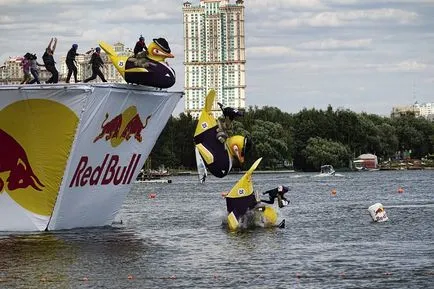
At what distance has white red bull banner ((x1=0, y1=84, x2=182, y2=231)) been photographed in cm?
4747

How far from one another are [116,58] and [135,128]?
2986mm

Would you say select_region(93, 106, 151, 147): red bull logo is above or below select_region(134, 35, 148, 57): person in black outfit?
below

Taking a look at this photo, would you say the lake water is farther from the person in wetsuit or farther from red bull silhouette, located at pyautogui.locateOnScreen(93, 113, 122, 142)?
red bull silhouette, located at pyautogui.locateOnScreen(93, 113, 122, 142)

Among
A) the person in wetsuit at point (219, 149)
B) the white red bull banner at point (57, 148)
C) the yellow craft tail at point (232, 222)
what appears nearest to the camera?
the white red bull banner at point (57, 148)

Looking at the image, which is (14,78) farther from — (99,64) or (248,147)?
(248,147)

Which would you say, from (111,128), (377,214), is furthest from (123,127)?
(377,214)

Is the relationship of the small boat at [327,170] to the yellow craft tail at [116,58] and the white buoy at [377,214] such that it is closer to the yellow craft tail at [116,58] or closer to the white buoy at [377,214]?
the white buoy at [377,214]

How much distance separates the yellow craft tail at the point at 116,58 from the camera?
50.0 m

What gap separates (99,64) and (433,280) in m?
19.1

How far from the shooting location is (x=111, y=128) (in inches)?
1941

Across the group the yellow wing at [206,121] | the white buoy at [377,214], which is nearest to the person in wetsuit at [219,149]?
the yellow wing at [206,121]

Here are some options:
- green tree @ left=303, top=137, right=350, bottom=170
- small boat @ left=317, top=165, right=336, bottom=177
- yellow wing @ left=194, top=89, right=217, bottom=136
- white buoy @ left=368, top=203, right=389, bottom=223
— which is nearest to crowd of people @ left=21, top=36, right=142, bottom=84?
yellow wing @ left=194, top=89, right=217, bottom=136

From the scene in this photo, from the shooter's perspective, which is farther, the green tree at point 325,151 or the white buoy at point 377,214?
the green tree at point 325,151

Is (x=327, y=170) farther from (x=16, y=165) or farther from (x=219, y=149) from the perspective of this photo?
(x=16, y=165)
